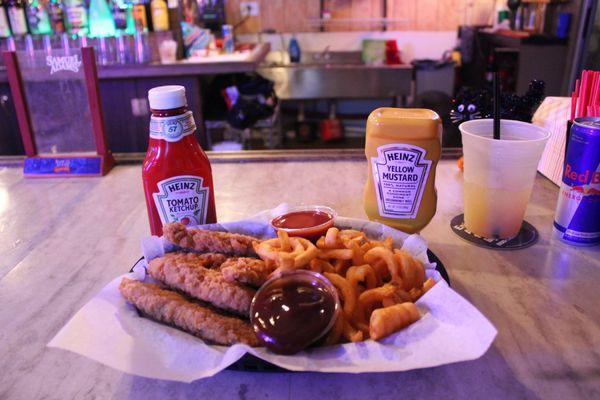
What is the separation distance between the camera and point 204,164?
3.70ft

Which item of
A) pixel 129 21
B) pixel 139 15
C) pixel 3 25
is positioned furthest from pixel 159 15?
pixel 3 25

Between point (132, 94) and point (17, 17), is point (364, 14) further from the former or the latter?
point (17, 17)

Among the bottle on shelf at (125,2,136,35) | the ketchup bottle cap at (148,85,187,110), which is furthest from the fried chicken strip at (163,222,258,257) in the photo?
the bottle on shelf at (125,2,136,35)

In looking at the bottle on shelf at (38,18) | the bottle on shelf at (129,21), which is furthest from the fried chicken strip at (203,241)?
the bottle on shelf at (38,18)

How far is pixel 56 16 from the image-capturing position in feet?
14.9

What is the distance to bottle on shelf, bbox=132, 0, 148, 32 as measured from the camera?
14.2 ft

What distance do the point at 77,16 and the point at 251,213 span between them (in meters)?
3.86

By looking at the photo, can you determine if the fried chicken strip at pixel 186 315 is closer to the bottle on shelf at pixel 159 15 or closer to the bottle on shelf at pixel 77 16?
the bottle on shelf at pixel 159 15

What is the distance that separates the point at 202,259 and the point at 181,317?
18 cm

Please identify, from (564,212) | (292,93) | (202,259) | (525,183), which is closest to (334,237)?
(202,259)

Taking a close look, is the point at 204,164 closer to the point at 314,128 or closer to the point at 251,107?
the point at 251,107

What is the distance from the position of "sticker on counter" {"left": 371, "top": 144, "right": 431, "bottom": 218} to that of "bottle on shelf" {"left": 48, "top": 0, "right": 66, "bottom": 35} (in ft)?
14.5

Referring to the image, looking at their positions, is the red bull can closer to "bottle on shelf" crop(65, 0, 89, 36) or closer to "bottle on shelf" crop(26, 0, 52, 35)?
"bottle on shelf" crop(65, 0, 89, 36)

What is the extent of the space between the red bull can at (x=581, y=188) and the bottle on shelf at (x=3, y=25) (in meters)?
5.09
